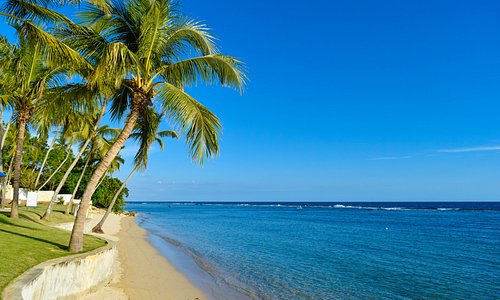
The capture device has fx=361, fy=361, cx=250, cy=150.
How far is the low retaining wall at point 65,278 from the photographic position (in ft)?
17.6

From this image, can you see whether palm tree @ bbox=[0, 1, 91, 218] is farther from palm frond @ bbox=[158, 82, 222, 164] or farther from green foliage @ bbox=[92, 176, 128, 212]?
green foliage @ bbox=[92, 176, 128, 212]

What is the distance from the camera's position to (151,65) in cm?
966

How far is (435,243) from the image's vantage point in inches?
1124

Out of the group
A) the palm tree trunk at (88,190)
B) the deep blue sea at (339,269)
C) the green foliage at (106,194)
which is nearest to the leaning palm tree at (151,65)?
the palm tree trunk at (88,190)

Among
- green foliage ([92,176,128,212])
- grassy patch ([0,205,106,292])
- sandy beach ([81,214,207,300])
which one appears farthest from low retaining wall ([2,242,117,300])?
green foliage ([92,176,128,212])

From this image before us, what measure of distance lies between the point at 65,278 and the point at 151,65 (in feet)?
18.1

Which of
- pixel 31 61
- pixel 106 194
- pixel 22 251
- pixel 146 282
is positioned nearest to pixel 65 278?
pixel 22 251

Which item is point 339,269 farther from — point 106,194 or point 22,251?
point 106,194

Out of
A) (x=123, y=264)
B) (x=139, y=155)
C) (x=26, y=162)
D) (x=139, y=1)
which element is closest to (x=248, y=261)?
(x=123, y=264)

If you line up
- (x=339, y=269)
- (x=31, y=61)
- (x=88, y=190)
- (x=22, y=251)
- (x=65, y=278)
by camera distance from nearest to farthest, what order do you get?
(x=65, y=278)
(x=22, y=251)
(x=88, y=190)
(x=31, y=61)
(x=339, y=269)

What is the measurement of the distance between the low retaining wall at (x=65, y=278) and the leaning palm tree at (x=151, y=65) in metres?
0.81

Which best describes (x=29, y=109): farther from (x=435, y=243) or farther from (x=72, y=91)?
(x=435, y=243)

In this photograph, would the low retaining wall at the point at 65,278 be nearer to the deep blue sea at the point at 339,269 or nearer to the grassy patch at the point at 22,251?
the grassy patch at the point at 22,251

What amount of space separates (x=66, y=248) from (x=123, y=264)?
5666 mm
